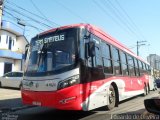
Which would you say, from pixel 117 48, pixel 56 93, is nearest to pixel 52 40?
pixel 56 93

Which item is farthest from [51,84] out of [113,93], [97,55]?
[113,93]

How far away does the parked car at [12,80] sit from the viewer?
22.1 m

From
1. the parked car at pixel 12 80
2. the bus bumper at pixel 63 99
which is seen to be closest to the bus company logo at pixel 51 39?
the bus bumper at pixel 63 99

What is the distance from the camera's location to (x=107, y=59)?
34.4ft

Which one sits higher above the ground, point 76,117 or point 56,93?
point 56,93

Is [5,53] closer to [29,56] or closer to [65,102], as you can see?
[29,56]

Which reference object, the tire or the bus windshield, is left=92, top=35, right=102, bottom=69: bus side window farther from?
the tire

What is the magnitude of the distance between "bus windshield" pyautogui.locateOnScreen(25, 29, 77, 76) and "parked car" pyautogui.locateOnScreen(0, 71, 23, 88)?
43.7 ft

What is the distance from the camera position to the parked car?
22100 millimetres

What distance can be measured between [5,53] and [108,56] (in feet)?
82.3

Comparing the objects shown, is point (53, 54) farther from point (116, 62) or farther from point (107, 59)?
point (116, 62)

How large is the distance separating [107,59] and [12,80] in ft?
45.3

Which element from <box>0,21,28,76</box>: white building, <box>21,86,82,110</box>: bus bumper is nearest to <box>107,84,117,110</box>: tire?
<box>21,86,82,110</box>: bus bumper

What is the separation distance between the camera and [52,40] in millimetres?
8867
